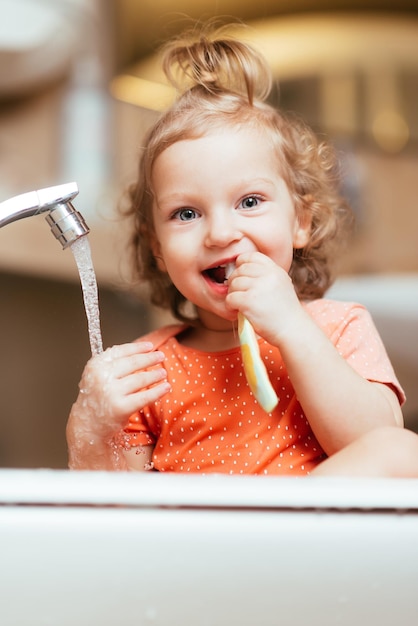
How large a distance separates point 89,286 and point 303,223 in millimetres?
243

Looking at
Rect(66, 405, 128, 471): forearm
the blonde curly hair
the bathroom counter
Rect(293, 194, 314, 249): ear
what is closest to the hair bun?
the blonde curly hair

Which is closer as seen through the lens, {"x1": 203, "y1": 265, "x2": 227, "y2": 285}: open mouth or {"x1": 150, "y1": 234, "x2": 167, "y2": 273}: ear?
{"x1": 203, "y1": 265, "x2": 227, "y2": 285}: open mouth

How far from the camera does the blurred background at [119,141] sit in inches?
40.3

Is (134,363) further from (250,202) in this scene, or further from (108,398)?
(250,202)

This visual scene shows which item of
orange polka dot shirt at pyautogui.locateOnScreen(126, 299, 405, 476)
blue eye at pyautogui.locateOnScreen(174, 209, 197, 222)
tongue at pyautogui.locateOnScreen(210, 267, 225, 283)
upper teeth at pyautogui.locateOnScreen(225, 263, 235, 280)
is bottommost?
orange polka dot shirt at pyautogui.locateOnScreen(126, 299, 405, 476)

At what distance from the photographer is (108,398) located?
2.23 ft

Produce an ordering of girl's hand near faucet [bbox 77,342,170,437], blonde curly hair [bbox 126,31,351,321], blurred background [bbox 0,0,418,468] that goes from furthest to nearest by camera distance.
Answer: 1. blurred background [bbox 0,0,418,468]
2. blonde curly hair [bbox 126,31,351,321]
3. girl's hand near faucet [bbox 77,342,170,437]

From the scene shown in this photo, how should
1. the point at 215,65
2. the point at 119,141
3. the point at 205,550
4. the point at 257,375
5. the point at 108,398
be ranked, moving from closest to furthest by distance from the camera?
1. the point at 205,550
2. the point at 257,375
3. the point at 108,398
4. the point at 215,65
5. the point at 119,141

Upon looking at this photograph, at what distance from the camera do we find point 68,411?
78cm

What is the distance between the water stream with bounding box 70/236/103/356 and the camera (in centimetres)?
69

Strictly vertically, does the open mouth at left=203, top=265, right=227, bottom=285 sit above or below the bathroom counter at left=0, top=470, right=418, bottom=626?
above

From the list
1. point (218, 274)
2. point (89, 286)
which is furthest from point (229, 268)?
point (89, 286)

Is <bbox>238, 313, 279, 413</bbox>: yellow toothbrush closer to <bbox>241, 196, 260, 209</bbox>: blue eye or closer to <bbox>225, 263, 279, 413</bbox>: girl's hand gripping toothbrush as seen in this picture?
<bbox>225, 263, 279, 413</bbox>: girl's hand gripping toothbrush

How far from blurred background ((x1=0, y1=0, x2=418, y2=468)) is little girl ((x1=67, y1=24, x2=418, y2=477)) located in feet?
0.23
